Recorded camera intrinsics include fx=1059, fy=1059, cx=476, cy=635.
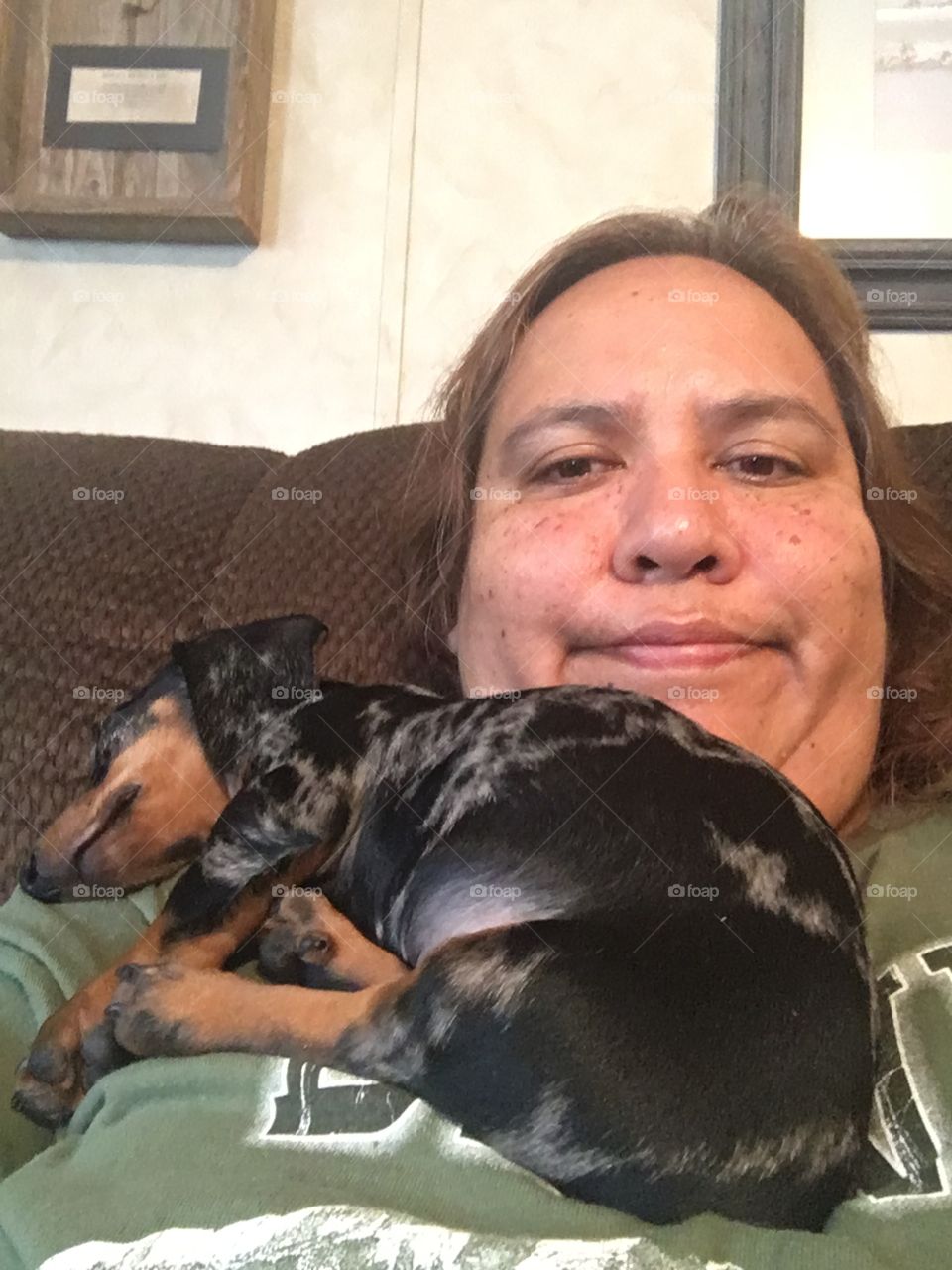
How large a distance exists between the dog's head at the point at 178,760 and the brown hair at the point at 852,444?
27 cm

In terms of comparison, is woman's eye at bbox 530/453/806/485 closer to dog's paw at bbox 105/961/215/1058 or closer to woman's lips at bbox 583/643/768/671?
woman's lips at bbox 583/643/768/671

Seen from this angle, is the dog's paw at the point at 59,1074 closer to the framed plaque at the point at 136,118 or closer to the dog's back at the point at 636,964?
the dog's back at the point at 636,964

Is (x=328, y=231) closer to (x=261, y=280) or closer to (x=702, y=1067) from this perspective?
(x=261, y=280)

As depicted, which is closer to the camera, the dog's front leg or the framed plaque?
the dog's front leg

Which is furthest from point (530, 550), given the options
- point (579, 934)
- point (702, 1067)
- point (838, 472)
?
point (702, 1067)

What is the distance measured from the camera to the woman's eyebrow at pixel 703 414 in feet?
3.76
